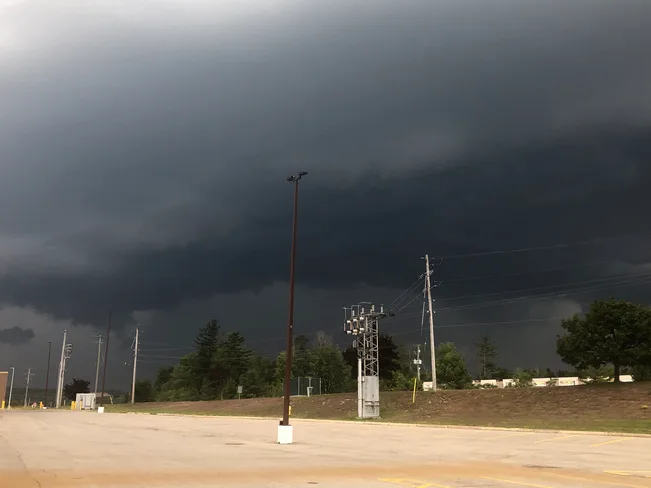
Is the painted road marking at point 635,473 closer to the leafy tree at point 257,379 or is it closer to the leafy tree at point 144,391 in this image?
the leafy tree at point 257,379

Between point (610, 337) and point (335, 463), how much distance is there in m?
34.2

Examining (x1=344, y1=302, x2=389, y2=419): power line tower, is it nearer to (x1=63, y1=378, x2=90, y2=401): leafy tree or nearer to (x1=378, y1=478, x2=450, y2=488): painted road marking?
(x1=378, y1=478, x2=450, y2=488): painted road marking

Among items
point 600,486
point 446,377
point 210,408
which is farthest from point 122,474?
point 446,377

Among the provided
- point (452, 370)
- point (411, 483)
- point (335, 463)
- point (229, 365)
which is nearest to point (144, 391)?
point (229, 365)

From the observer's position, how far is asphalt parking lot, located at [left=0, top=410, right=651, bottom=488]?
494 inches

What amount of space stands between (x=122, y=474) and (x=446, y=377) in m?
86.4

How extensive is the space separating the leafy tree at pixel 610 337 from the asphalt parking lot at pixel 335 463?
18.1 m

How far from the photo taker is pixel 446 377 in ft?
310

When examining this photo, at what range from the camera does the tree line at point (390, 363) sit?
4284cm

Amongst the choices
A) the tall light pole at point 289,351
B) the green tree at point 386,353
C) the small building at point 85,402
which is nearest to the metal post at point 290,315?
the tall light pole at point 289,351

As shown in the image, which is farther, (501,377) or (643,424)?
(501,377)

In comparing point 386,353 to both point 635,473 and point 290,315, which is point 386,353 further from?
point 635,473

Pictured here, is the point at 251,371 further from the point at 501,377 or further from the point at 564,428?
the point at 564,428

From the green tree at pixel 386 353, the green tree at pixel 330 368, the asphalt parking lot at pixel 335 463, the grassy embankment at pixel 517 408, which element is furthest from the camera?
the green tree at pixel 330 368
